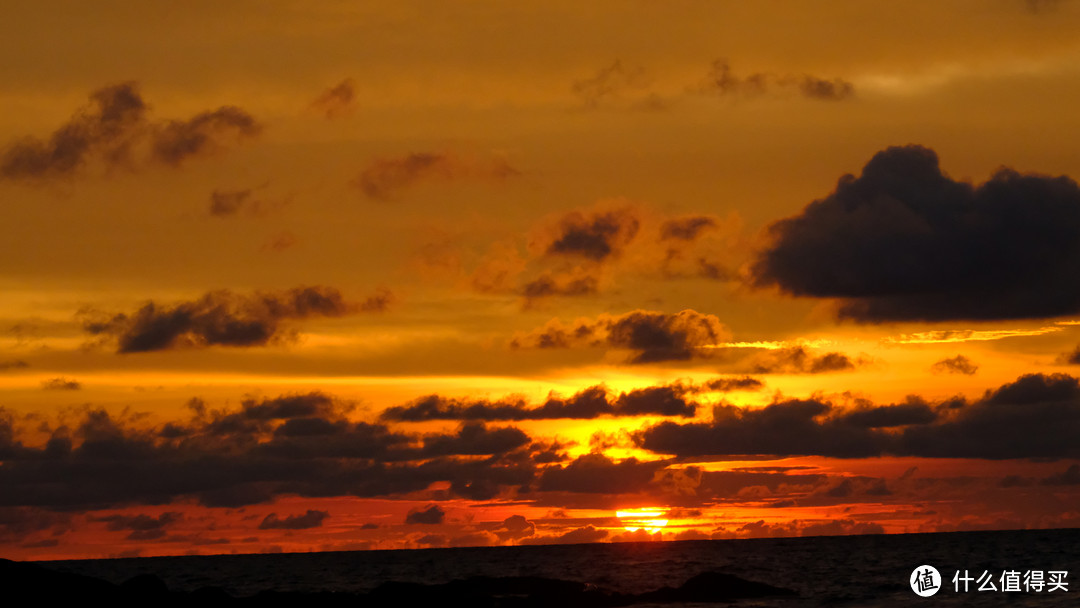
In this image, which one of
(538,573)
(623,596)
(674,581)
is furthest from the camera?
(538,573)

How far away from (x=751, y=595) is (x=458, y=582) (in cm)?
2573

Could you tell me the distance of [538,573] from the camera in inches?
6821

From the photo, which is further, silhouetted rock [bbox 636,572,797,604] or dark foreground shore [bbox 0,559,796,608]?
silhouetted rock [bbox 636,572,797,604]

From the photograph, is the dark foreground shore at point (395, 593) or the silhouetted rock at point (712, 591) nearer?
the dark foreground shore at point (395, 593)

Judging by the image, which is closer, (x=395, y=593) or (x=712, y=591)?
(x=395, y=593)

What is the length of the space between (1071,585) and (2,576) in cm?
8285

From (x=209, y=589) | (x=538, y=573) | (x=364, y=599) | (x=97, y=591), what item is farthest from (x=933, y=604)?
(x=538, y=573)

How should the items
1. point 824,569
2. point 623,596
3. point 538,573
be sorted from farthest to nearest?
point 538,573 → point 824,569 → point 623,596

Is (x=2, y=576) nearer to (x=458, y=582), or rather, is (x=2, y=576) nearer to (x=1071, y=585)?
(x=458, y=582)

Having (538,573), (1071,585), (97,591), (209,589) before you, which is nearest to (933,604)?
(1071,585)

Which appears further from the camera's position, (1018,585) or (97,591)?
(1018,585)

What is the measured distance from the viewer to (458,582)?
10631 cm

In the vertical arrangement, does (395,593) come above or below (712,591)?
above

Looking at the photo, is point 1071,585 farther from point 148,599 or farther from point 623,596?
point 148,599
